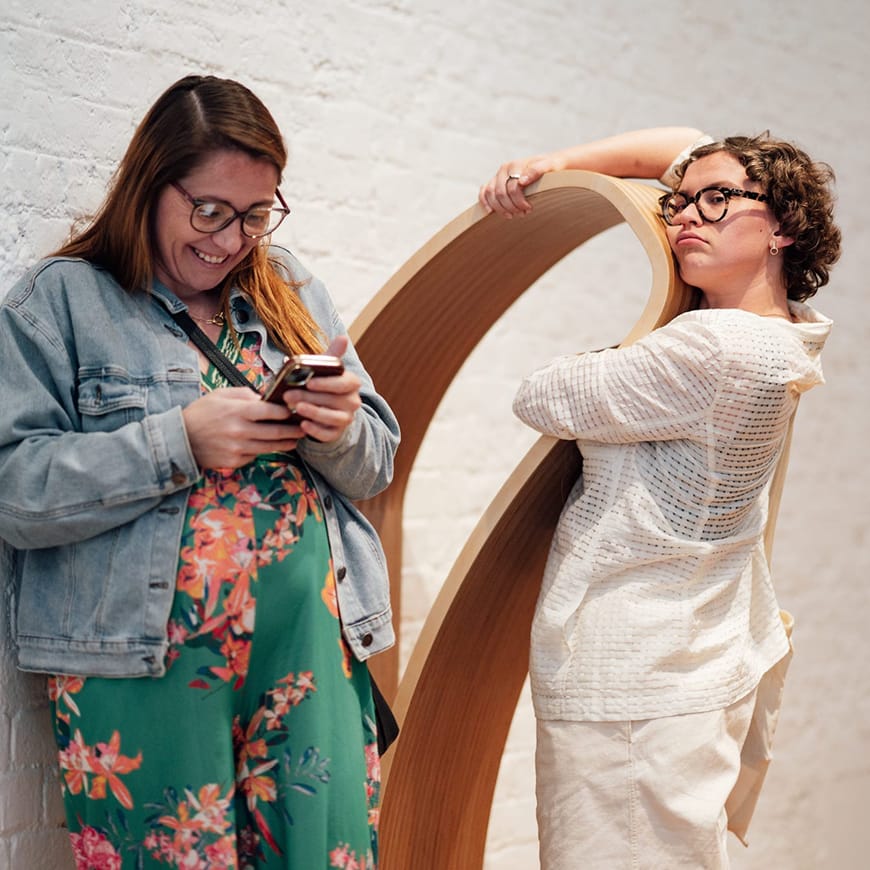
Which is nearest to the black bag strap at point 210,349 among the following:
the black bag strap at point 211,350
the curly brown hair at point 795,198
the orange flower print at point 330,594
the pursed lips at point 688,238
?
the black bag strap at point 211,350

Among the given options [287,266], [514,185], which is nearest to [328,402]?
[287,266]

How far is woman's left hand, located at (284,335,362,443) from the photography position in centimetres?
136

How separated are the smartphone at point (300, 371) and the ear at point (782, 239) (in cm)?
74

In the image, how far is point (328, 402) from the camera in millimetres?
1387

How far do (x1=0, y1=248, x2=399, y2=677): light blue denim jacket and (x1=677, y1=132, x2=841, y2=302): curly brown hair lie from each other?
680mm

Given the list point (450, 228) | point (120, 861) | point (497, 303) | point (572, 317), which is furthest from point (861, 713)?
point (120, 861)

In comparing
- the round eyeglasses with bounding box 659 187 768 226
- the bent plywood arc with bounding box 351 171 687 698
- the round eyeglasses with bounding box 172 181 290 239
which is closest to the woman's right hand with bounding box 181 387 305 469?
the round eyeglasses with bounding box 172 181 290 239

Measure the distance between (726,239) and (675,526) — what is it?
42 centimetres

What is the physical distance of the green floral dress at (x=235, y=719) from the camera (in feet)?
4.54

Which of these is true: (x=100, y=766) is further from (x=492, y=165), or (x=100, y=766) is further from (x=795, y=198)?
(x=492, y=165)

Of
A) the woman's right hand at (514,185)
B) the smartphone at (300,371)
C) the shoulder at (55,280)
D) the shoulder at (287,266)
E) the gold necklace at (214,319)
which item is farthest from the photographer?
the woman's right hand at (514,185)

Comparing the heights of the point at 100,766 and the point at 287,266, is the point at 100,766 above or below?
below

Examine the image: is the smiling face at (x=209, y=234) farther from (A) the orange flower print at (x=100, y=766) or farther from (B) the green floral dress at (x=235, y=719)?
(A) the orange flower print at (x=100, y=766)

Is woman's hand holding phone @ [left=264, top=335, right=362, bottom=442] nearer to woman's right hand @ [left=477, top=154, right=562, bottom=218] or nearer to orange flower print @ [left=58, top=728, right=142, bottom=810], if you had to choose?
orange flower print @ [left=58, top=728, right=142, bottom=810]
